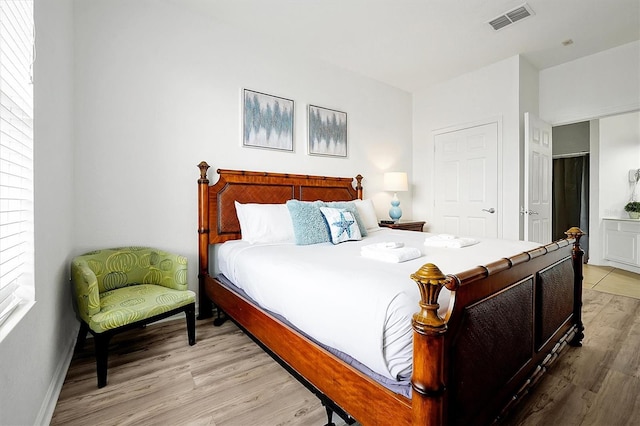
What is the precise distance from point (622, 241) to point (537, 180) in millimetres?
2319

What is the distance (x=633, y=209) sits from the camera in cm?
464

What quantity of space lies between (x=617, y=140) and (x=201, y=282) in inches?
253

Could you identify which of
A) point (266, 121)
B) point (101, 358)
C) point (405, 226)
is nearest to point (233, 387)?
point (101, 358)

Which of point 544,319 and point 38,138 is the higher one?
point 38,138

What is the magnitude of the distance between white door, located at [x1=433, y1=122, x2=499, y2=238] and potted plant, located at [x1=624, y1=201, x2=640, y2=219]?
2698 millimetres

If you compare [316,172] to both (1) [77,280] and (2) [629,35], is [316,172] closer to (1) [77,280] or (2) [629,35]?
(1) [77,280]

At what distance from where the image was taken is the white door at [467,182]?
3.86 metres

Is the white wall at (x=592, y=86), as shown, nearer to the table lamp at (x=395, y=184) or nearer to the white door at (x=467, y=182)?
the white door at (x=467, y=182)

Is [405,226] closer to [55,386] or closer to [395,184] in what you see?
[395,184]

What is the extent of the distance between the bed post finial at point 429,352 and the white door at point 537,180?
323 centimetres

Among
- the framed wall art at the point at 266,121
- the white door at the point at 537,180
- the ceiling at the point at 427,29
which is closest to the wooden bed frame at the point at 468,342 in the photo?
the white door at the point at 537,180

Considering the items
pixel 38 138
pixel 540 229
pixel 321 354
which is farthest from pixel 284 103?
pixel 540 229

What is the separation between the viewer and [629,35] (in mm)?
3172

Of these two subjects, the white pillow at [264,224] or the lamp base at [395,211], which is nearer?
the white pillow at [264,224]
